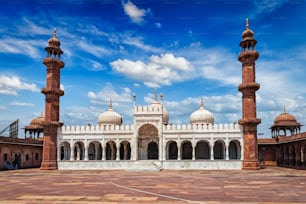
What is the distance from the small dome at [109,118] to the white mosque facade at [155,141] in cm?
351

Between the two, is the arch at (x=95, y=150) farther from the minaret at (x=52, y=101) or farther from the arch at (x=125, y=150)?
the minaret at (x=52, y=101)

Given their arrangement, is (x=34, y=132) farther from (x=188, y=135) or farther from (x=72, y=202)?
(x=72, y=202)

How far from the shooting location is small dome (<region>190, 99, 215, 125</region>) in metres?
40.2

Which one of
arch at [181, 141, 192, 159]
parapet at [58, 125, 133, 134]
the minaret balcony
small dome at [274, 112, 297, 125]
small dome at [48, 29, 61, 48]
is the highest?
small dome at [48, 29, 61, 48]

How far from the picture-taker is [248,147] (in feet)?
104

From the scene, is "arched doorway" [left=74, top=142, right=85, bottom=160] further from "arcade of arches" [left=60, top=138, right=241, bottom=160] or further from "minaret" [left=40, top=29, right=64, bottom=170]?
"minaret" [left=40, top=29, right=64, bottom=170]

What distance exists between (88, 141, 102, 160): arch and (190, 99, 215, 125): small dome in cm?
1282

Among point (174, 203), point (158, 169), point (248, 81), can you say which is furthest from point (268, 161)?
point (174, 203)

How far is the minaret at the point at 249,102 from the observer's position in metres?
31.5

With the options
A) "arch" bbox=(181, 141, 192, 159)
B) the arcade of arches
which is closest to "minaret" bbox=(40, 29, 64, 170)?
the arcade of arches

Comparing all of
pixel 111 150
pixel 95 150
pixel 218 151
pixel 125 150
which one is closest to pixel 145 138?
pixel 125 150

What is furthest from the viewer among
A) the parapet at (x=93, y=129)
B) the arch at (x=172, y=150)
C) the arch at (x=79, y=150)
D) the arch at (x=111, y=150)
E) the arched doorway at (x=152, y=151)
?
the arch at (x=79, y=150)

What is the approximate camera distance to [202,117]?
132 ft

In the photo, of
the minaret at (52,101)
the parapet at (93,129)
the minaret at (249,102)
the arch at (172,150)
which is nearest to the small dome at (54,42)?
the minaret at (52,101)
